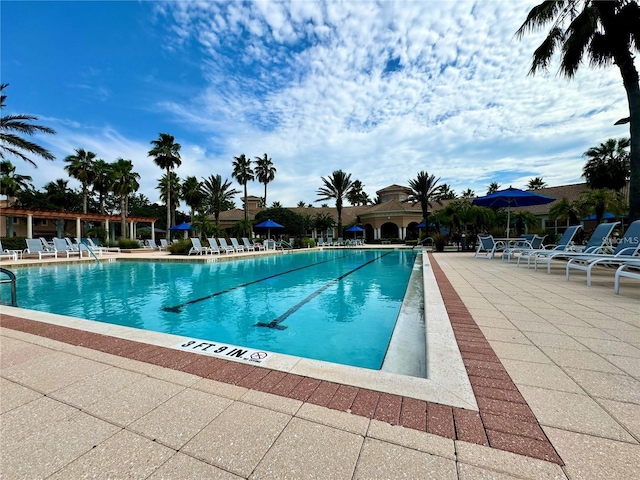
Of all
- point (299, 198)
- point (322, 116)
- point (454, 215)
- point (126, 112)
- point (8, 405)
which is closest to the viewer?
point (8, 405)

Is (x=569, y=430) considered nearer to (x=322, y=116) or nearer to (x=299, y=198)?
(x=322, y=116)

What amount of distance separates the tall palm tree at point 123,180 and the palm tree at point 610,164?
132ft

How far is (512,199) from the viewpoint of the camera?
487 inches

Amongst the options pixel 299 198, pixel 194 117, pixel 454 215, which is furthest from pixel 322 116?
pixel 299 198

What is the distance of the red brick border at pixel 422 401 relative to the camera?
1462 millimetres

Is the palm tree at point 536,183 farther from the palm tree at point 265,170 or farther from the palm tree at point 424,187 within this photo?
the palm tree at point 265,170

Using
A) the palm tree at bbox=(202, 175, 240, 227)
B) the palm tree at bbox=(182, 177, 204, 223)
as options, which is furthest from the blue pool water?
the palm tree at bbox=(202, 175, 240, 227)

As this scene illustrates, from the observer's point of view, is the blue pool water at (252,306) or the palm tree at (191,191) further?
the palm tree at (191,191)

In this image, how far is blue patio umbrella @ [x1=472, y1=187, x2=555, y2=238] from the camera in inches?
447

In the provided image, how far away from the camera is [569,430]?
1.48 meters

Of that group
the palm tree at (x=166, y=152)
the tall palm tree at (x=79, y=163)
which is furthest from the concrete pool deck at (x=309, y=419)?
the tall palm tree at (x=79, y=163)

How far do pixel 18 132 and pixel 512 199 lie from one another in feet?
79.6

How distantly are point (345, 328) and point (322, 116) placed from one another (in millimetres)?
14282

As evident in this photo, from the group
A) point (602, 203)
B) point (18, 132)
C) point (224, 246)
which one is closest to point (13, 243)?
point (18, 132)
